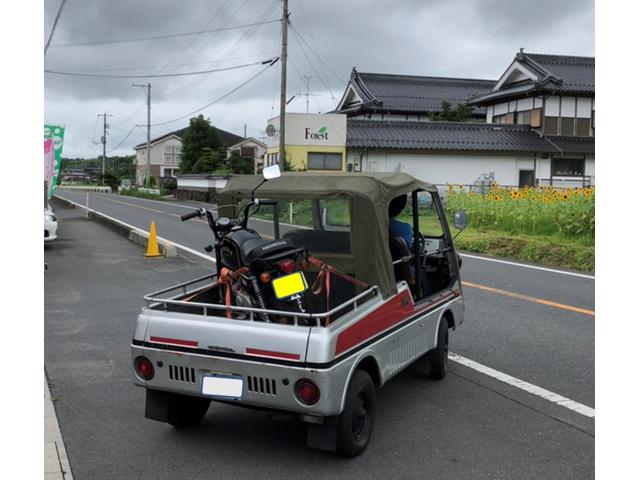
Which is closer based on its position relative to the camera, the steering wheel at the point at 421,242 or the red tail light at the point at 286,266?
the red tail light at the point at 286,266

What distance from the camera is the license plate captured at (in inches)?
159

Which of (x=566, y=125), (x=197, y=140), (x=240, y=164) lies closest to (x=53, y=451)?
(x=566, y=125)

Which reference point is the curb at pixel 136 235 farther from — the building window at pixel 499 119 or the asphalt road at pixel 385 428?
the building window at pixel 499 119

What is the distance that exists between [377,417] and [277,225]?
67.4 inches

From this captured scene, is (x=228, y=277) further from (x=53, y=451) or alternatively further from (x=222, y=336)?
(x=53, y=451)

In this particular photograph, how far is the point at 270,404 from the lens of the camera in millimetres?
3701

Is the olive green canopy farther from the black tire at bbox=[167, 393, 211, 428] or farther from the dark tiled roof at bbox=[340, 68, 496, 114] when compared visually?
the dark tiled roof at bbox=[340, 68, 496, 114]

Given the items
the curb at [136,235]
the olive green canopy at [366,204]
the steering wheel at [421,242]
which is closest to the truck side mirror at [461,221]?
the steering wheel at [421,242]

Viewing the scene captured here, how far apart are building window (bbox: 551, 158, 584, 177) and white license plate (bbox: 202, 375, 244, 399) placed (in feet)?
113

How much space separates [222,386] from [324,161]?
30.2 metres

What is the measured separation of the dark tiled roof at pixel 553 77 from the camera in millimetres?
33906

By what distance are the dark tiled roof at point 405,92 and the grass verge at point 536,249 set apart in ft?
86.5

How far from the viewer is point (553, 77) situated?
33312 mm

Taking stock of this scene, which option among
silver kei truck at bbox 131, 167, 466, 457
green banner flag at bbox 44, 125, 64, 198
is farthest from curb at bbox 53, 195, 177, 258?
silver kei truck at bbox 131, 167, 466, 457
